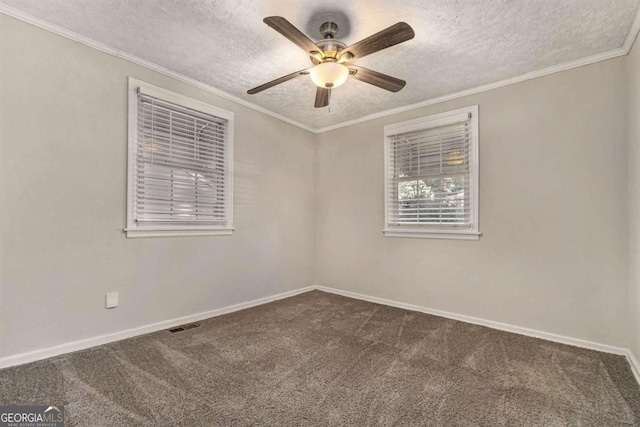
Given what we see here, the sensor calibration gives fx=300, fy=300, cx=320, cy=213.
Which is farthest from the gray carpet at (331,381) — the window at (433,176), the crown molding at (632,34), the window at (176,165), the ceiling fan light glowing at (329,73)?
the crown molding at (632,34)

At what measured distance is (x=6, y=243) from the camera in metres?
2.08

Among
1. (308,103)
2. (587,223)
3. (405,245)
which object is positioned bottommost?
(405,245)

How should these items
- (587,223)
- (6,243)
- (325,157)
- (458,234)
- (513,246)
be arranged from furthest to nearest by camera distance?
(325,157), (458,234), (513,246), (587,223), (6,243)

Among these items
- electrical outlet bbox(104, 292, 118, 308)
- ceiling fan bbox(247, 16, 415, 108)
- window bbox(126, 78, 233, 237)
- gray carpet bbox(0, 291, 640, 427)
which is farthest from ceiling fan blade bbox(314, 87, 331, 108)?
electrical outlet bbox(104, 292, 118, 308)

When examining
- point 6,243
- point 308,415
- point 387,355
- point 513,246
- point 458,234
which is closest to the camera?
point 308,415

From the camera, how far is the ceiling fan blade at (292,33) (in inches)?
68.5

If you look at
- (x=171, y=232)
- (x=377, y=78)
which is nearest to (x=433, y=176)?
(x=377, y=78)

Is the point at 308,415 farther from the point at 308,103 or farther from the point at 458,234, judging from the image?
the point at 308,103

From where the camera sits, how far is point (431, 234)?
3.48m

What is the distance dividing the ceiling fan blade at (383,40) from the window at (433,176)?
1714 mm

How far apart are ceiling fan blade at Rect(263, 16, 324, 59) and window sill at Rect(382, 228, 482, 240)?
226 cm

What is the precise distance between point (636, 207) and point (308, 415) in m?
2.73

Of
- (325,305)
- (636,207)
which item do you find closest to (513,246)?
(636,207)

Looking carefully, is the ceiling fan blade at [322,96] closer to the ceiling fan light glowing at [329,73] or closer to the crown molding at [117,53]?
the ceiling fan light glowing at [329,73]
